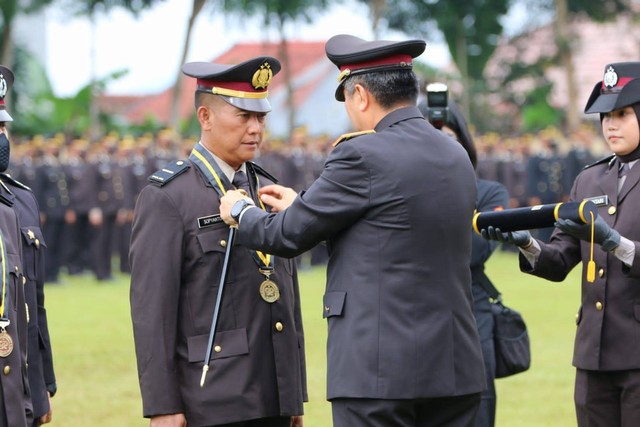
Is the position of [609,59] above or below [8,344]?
above

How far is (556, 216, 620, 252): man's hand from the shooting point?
16.5 ft

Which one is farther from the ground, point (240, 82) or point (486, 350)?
point (240, 82)

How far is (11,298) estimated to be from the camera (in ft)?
16.7

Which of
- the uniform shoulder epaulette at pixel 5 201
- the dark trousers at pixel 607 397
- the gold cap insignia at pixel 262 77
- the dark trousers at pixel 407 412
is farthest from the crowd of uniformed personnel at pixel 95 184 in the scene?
the dark trousers at pixel 407 412

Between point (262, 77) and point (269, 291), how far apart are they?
35.7 inches

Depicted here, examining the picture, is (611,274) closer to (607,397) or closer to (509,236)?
(607,397)

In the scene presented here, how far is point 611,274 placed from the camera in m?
5.67

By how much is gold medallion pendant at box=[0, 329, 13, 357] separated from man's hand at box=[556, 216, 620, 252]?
86.1 inches

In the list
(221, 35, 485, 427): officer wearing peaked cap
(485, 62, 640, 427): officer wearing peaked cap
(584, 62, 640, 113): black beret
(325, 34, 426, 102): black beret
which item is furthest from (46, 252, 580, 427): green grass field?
(325, 34, 426, 102): black beret

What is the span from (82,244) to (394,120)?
704 inches

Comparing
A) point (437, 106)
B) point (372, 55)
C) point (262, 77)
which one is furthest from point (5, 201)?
point (437, 106)

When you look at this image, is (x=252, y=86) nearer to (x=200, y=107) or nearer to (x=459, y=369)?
(x=200, y=107)

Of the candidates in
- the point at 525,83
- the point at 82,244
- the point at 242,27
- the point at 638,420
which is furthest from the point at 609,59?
the point at 638,420

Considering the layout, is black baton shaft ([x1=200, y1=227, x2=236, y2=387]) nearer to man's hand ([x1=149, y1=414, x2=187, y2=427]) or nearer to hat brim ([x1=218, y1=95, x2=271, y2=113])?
man's hand ([x1=149, y1=414, x2=187, y2=427])
